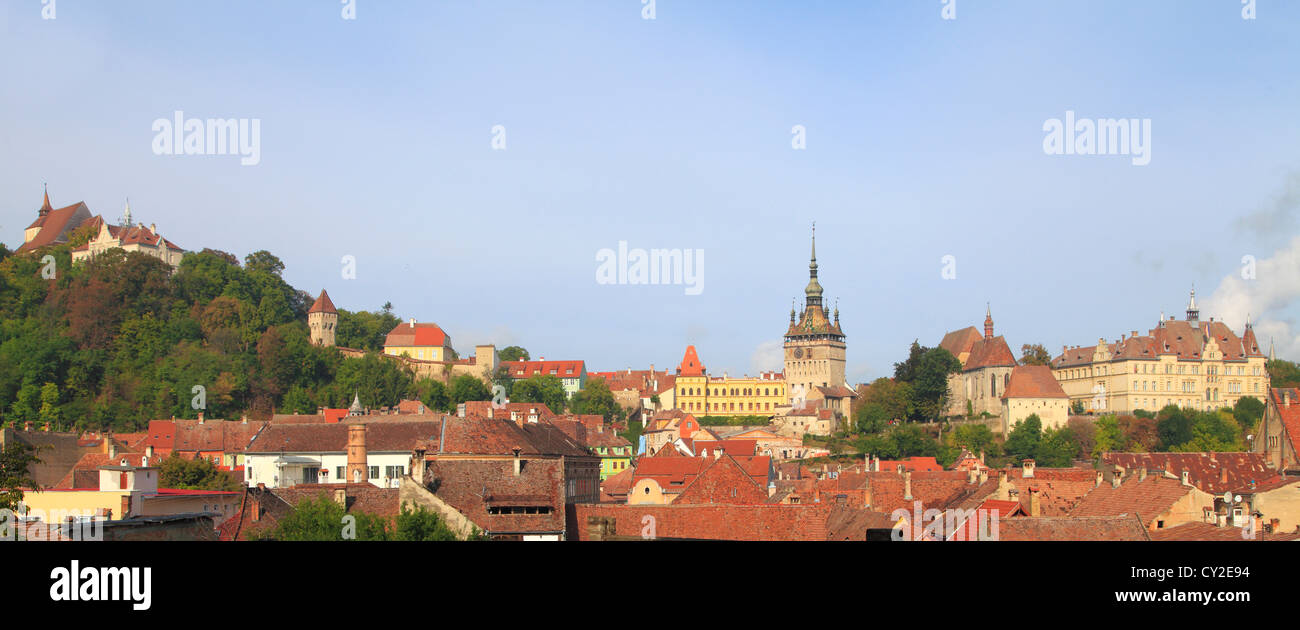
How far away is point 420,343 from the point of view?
148 meters

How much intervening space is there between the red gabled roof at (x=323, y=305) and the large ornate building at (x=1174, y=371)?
3327 inches

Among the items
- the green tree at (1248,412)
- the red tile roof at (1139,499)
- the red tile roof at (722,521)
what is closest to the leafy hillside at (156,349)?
the green tree at (1248,412)

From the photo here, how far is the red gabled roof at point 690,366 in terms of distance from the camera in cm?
15750

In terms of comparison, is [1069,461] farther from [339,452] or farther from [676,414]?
[339,452]

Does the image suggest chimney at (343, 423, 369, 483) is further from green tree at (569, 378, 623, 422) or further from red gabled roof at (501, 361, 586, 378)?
red gabled roof at (501, 361, 586, 378)

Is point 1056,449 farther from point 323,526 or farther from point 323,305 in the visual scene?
point 323,526

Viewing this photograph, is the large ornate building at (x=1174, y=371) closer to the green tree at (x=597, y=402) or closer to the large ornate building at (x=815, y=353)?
the large ornate building at (x=815, y=353)

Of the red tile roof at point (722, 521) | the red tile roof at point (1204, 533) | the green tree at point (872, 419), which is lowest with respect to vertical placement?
the green tree at point (872, 419)

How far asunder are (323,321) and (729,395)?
47.7m

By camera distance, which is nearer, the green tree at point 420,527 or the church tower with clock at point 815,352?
the green tree at point 420,527

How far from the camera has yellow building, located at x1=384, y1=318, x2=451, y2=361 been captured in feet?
484
